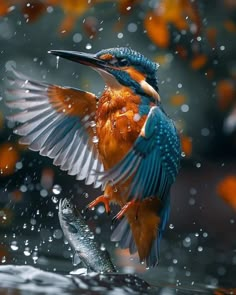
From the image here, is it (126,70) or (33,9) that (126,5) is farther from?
(126,70)

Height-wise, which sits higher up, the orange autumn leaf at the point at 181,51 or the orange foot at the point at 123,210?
the orange autumn leaf at the point at 181,51

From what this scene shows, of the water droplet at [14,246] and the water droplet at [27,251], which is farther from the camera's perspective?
the water droplet at [14,246]

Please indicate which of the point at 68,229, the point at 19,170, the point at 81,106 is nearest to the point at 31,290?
the point at 68,229

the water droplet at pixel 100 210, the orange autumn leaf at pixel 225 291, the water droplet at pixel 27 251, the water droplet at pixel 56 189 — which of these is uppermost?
the water droplet at pixel 56 189

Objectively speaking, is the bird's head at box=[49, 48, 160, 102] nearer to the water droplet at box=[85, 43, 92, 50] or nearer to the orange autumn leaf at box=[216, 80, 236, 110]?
the water droplet at box=[85, 43, 92, 50]

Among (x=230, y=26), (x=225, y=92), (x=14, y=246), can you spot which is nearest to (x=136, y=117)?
(x=14, y=246)

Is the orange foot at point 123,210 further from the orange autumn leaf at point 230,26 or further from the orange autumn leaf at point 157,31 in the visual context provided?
the orange autumn leaf at point 230,26

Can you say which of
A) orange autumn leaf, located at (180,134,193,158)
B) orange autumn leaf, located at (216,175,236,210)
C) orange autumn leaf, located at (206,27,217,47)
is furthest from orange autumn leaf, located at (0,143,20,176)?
orange autumn leaf, located at (206,27,217,47)

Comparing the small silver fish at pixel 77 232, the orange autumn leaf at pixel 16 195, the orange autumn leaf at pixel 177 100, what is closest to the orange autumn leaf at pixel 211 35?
the orange autumn leaf at pixel 177 100
